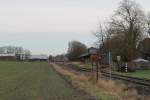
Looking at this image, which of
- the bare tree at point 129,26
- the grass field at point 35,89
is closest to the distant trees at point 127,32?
the bare tree at point 129,26

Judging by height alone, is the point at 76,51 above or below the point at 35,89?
above

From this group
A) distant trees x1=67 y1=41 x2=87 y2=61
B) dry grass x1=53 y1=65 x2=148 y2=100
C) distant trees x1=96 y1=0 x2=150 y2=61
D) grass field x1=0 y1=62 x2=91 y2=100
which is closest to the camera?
grass field x1=0 y1=62 x2=91 y2=100

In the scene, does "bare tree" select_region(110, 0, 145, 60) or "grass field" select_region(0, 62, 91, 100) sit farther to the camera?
"bare tree" select_region(110, 0, 145, 60)

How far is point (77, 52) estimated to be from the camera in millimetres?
194000

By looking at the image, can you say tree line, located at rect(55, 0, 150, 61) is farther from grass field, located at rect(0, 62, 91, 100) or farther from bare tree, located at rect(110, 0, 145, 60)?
grass field, located at rect(0, 62, 91, 100)

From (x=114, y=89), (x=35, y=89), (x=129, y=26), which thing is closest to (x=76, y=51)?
(x=129, y=26)

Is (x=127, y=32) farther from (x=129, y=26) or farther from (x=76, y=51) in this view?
(x=76, y=51)

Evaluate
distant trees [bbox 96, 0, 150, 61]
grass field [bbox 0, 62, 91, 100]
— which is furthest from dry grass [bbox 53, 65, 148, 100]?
distant trees [bbox 96, 0, 150, 61]

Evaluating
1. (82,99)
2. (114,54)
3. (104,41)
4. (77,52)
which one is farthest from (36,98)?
(77,52)

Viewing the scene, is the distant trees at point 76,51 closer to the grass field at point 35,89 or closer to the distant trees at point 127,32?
the distant trees at point 127,32

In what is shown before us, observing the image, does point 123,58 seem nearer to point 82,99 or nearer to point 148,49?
point 148,49

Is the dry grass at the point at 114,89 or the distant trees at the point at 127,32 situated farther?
the distant trees at the point at 127,32

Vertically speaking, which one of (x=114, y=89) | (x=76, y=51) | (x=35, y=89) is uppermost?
(x=76, y=51)

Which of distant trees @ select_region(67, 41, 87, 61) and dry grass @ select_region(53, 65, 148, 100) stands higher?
distant trees @ select_region(67, 41, 87, 61)
